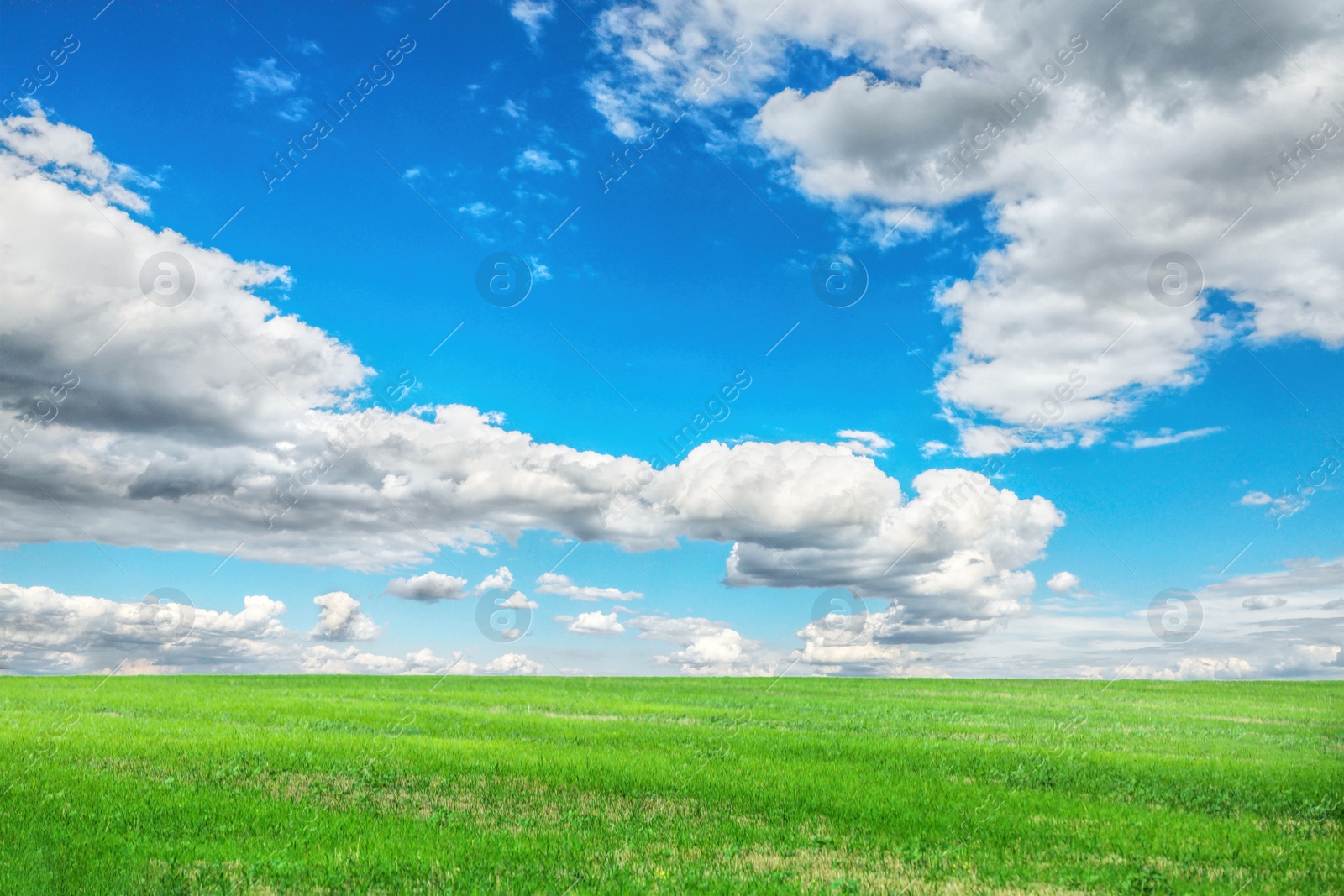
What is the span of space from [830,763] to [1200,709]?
1332 inches

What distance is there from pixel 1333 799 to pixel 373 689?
47.0m

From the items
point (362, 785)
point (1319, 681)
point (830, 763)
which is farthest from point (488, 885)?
point (1319, 681)

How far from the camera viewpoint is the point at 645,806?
15844 mm

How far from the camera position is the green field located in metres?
11.7

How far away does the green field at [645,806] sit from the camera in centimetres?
1166

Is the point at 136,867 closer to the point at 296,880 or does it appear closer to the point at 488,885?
the point at 296,880

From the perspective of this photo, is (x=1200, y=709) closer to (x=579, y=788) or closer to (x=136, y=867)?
(x=579, y=788)

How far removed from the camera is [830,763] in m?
21.5

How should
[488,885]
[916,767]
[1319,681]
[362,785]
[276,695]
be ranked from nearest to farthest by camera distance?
[488,885]
[362,785]
[916,767]
[276,695]
[1319,681]

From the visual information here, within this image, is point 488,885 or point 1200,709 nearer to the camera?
point 488,885

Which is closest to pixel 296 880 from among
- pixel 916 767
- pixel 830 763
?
pixel 830 763

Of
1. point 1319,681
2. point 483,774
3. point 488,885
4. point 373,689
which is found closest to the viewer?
point 488,885

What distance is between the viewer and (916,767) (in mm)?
21391

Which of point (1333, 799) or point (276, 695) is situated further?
point (276, 695)
